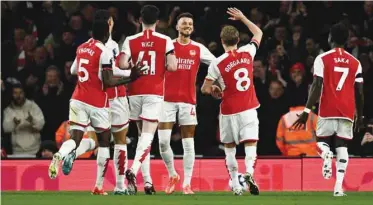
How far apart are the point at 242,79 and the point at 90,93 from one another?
2.08 m

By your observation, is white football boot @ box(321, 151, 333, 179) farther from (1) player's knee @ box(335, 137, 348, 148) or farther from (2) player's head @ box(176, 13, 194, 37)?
(2) player's head @ box(176, 13, 194, 37)

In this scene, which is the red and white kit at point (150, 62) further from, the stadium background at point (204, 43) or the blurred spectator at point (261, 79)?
the blurred spectator at point (261, 79)

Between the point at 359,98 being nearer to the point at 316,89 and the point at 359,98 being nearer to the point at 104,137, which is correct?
the point at 316,89

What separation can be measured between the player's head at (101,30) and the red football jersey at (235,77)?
151 cm

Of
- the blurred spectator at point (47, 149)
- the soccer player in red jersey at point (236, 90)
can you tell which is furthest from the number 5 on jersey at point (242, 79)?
the blurred spectator at point (47, 149)

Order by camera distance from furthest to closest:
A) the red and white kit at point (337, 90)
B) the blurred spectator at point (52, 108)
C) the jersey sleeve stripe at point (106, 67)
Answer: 1. the blurred spectator at point (52, 108)
2. the red and white kit at point (337, 90)
3. the jersey sleeve stripe at point (106, 67)

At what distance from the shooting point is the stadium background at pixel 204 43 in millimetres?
21312

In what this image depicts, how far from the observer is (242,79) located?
55.2 ft

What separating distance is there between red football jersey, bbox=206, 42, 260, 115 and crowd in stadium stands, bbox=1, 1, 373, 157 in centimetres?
382

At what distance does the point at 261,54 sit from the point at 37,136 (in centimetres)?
446

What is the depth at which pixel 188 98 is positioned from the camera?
1750 cm

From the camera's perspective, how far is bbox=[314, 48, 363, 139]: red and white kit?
655 inches

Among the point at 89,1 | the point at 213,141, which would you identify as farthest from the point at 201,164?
the point at 89,1

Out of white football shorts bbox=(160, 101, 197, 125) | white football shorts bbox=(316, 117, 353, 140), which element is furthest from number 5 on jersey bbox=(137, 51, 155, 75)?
white football shorts bbox=(316, 117, 353, 140)
